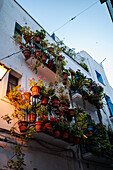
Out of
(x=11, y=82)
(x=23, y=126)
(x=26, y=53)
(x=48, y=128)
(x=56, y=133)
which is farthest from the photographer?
(x=26, y=53)

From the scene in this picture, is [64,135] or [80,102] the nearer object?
[64,135]

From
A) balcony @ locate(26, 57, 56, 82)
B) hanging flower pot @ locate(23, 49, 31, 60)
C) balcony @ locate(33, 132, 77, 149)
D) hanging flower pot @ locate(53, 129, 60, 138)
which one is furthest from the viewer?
A: balcony @ locate(26, 57, 56, 82)

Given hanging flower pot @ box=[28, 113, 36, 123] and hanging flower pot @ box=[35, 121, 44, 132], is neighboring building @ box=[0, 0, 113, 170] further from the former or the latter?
hanging flower pot @ box=[28, 113, 36, 123]

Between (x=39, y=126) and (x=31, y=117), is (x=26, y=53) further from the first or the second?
(x=39, y=126)

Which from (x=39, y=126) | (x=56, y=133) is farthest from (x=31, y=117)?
(x=56, y=133)

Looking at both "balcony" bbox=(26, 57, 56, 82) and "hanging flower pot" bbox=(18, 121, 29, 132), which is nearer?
"hanging flower pot" bbox=(18, 121, 29, 132)

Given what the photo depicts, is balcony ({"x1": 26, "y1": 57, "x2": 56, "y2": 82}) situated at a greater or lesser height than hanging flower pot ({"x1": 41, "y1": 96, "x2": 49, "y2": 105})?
greater

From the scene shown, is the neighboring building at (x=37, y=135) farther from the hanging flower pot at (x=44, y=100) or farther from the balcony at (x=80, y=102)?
the hanging flower pot at (x=44, y=100)

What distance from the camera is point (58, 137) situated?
19.1 ft

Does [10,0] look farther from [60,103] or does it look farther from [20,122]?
[20,122]

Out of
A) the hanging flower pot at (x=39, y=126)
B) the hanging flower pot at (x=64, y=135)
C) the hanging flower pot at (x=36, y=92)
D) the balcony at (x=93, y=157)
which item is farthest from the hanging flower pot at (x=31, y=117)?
the balcony at (x=93, y=157)

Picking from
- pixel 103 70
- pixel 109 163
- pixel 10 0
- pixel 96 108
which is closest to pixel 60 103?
pixel 96 108

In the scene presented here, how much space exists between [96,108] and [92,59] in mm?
7691

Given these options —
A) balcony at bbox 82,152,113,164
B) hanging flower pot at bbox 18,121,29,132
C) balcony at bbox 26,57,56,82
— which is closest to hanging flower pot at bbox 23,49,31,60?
balcony at bbox 26,57,56,82
